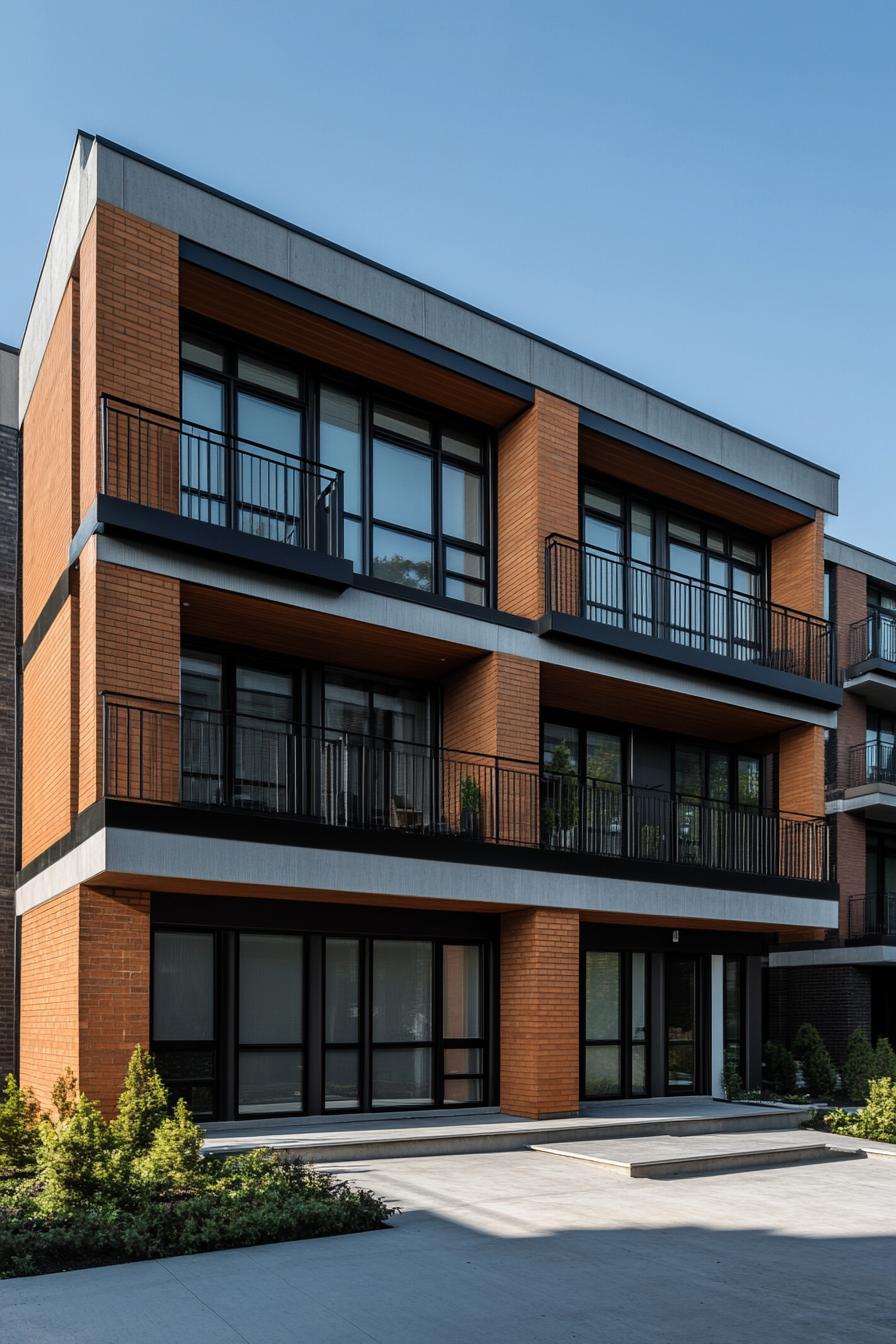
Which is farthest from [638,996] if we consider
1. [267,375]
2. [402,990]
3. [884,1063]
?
[267,375]

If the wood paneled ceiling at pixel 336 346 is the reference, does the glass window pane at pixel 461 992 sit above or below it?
below

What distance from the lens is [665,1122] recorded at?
16656 mm

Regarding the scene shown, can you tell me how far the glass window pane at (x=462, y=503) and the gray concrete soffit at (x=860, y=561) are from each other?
1377 cm

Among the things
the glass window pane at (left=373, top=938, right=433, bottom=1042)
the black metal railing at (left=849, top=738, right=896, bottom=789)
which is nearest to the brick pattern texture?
the glass window pane at (left=373, top=938, right=433, bottom=1042)

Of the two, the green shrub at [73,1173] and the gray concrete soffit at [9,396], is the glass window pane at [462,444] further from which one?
the green shrub at [73,1173]

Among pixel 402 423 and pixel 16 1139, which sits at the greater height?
pixel 402 423

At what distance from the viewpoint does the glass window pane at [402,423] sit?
17984 millimetres

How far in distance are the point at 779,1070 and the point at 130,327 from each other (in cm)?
→ 1716

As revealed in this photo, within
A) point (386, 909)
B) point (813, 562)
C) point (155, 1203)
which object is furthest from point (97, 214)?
point (813, 562)

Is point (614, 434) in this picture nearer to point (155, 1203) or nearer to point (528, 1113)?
point (528, 1113)

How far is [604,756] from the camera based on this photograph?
21.0 metres

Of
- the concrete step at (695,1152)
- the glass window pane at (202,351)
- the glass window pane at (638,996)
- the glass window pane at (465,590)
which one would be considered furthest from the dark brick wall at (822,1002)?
the glass window pane at (202,351)

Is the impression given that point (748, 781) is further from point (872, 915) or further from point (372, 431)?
point (372, 431)

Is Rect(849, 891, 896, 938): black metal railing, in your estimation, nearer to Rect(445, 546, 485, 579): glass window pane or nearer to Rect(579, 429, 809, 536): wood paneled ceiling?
Rect(579, 429, 809, 536): wood paneled ceiling
